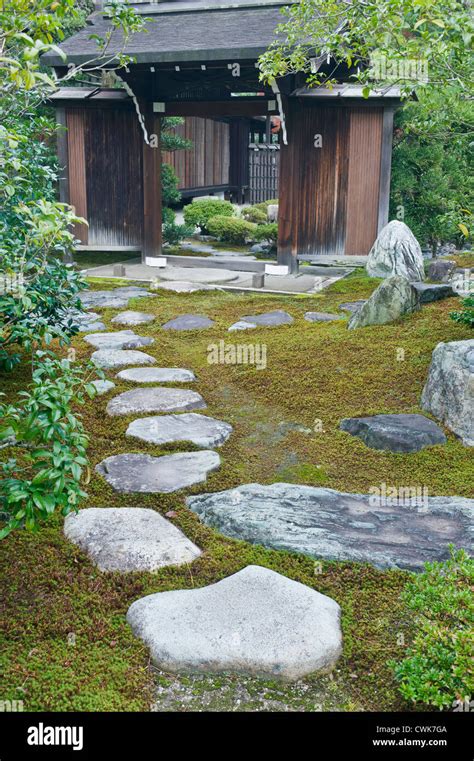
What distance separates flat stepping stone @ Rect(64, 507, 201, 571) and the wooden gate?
85.1 feet

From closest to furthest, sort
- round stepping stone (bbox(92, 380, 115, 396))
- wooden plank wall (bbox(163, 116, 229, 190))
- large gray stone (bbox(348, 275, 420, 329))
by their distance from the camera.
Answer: round stepping stone (bbox(92, 380, 115, 396))
large gray stone (bbox(348, 275, 420, 329))
wooden plank wall (bbox(163, 116, 229, 190))

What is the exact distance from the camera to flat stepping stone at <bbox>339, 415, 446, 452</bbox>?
6293 millimetres

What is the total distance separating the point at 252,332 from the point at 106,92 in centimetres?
844

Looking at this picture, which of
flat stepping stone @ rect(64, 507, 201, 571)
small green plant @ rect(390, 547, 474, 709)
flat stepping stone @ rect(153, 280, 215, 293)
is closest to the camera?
small green plant @ rect(390, 547, 474, 709)

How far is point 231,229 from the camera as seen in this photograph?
2061 centimetres

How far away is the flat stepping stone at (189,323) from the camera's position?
10.3 meters

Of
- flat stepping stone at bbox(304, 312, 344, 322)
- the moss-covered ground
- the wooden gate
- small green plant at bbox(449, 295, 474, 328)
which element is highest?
the wooden gate

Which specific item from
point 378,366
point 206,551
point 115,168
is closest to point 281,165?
point 115,168

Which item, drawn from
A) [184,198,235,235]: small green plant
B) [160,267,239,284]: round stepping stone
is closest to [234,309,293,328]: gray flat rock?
[160,267,239,284]: round stepping stone

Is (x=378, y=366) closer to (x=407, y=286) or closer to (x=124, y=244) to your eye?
(x=407, y=286)

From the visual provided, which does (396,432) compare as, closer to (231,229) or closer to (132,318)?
(132,318)

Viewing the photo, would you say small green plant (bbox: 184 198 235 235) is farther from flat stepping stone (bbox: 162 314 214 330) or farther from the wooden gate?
flat stepping stone (bbox: 162 314 214 330)

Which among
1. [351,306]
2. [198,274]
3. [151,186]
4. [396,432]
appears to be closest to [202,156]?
[151,186]

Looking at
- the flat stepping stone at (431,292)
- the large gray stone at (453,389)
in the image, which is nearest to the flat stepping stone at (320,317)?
the flat stepping stone at (431,292)
